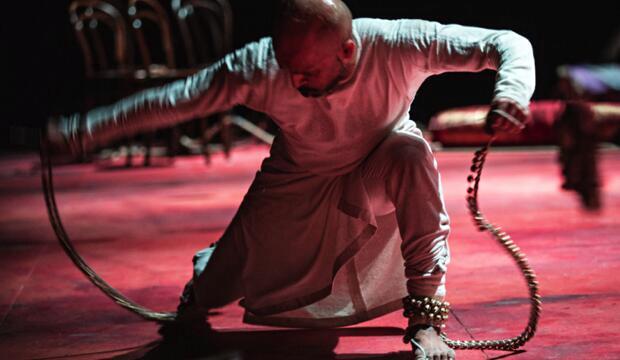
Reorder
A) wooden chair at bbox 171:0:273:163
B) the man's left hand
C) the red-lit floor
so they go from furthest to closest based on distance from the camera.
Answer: wooden chair at bbox 171:0:273:163
the red-lit floor
the man's left hand

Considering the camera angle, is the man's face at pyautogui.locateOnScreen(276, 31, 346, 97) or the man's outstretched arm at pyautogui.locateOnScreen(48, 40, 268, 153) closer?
the man's face at pyautogui.locateOnScreen(276, 31, 346, 97)

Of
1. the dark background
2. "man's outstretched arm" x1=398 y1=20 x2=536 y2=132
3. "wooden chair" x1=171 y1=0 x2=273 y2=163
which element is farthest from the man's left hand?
the dark background

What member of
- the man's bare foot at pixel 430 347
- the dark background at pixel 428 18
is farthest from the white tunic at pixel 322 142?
the dark background at pixel 428 18

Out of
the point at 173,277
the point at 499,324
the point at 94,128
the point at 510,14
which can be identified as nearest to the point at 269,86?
the point at 94,128

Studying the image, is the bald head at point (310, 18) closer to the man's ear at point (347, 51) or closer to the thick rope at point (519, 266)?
the man's ear at point (347, 51)

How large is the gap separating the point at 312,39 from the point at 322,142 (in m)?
0.28

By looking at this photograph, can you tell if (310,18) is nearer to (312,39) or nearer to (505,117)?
(312,39)

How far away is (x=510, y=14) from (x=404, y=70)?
16.8 ft

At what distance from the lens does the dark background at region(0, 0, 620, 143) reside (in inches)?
249

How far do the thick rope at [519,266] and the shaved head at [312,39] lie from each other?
12.0 inches

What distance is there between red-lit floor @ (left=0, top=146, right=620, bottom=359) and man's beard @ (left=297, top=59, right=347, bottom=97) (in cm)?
51

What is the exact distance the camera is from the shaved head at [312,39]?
1.44m

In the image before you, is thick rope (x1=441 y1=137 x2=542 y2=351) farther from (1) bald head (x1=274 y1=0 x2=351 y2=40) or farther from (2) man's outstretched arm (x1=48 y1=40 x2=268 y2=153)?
(2) man's outstretched arm (x1=48 y1=40 x2=268 y2=153)

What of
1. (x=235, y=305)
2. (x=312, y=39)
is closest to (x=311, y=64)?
(x=312, y=39)
